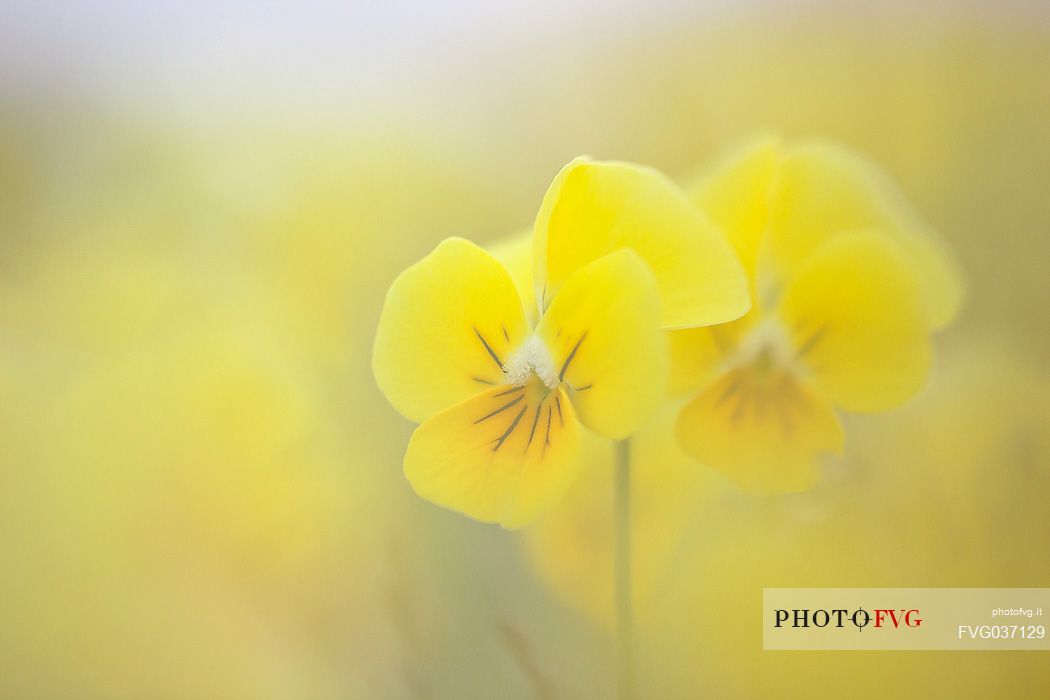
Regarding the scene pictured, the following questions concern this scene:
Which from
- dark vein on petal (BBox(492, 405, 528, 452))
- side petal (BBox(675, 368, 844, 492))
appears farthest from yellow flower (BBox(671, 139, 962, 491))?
dark vein on petal (BBox(492, 405, 528, 452))

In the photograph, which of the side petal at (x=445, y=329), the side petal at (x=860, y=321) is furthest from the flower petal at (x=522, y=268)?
the side petal at (x=860, y=321)

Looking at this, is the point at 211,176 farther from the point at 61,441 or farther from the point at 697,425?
the point at 697,425

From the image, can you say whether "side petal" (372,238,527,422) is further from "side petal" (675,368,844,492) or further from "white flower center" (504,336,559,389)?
"side petal" (675,368,844,492)

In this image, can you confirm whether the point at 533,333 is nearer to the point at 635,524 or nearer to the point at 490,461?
the point at 490,461

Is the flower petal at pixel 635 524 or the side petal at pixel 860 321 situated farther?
the flower petal at pixel 635 524

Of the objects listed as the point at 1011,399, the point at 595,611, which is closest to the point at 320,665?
the point at 595,611

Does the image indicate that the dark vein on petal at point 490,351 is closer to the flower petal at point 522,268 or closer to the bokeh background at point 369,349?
the flower petal at point 522,268

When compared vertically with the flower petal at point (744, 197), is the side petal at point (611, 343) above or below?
below
